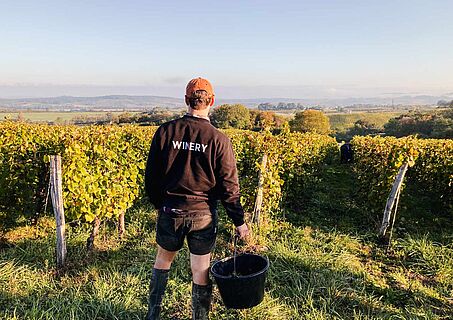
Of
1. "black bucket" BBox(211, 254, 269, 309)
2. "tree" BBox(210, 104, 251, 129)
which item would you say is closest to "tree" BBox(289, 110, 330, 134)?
"tree" BBox(210, 104, 251, 129)

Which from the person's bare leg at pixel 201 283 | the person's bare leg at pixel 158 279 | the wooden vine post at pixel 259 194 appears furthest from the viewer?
the wooden vine post at pixel 259 194

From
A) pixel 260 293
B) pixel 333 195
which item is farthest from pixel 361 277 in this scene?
pixel 333 195

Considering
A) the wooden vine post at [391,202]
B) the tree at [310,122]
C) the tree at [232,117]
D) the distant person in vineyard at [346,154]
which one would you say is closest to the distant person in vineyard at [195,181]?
the wooden vine post at [391,202]

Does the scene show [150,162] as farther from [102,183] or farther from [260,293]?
[102,183]

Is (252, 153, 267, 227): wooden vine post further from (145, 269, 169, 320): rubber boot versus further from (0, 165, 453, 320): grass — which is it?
(145, 269, 169, 320): rubber boot

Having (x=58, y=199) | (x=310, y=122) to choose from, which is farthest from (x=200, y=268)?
(x=310, y=122)

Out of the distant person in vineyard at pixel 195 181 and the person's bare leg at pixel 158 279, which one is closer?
the distant person in vineyard at pixel 195 181

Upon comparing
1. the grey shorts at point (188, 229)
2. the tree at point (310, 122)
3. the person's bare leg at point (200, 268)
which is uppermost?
the grey shorts at point (188, 229)

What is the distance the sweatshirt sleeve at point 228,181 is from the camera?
2.87 metres

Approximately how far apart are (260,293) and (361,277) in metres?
2.09

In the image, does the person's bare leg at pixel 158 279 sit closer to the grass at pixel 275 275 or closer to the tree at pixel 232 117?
the grass at pixel 275 275

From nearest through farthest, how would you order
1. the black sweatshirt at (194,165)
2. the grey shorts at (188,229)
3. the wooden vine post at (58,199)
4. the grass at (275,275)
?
the black sweatshirt at (194,165), the grey shorts at (188,229), the grass at (275,275), the wooden vine post at (58,199)

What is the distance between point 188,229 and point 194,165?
0.57 m

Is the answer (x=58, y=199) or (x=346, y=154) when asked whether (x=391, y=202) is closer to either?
(x=58, y=199)
